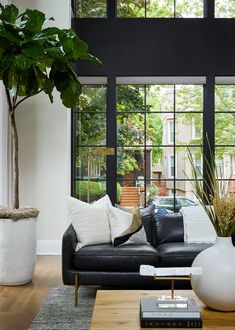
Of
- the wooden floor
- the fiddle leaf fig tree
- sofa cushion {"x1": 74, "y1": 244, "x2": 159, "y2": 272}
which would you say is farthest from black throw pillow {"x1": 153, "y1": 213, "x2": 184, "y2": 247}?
the fiddle leaf fig tree

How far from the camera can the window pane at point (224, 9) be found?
712cm

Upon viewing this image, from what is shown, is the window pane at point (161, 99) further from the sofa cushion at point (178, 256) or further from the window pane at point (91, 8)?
the sofa cushion at point (178, 256)

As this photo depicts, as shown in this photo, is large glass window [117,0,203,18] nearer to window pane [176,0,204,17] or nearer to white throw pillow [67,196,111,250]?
window pane [176,0,204,17]

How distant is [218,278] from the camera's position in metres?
2.60

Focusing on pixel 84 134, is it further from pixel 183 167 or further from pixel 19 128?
pixel 183 167

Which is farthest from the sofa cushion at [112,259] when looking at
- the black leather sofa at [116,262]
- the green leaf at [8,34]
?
the green leaf at [8,34]

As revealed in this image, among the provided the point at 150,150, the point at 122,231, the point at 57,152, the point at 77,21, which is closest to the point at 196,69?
the point at 150,150

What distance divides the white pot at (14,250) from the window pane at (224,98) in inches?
145

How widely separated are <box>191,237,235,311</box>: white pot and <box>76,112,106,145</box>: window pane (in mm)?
4557

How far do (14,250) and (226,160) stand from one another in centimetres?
375

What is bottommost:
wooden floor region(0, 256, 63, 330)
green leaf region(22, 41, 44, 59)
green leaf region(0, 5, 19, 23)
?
wooden floor region(0, 256, 63, 330)

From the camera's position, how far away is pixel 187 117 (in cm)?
711

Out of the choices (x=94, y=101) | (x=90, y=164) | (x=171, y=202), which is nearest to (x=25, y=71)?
(x=94, y=101)

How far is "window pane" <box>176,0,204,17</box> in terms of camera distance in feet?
23.4
